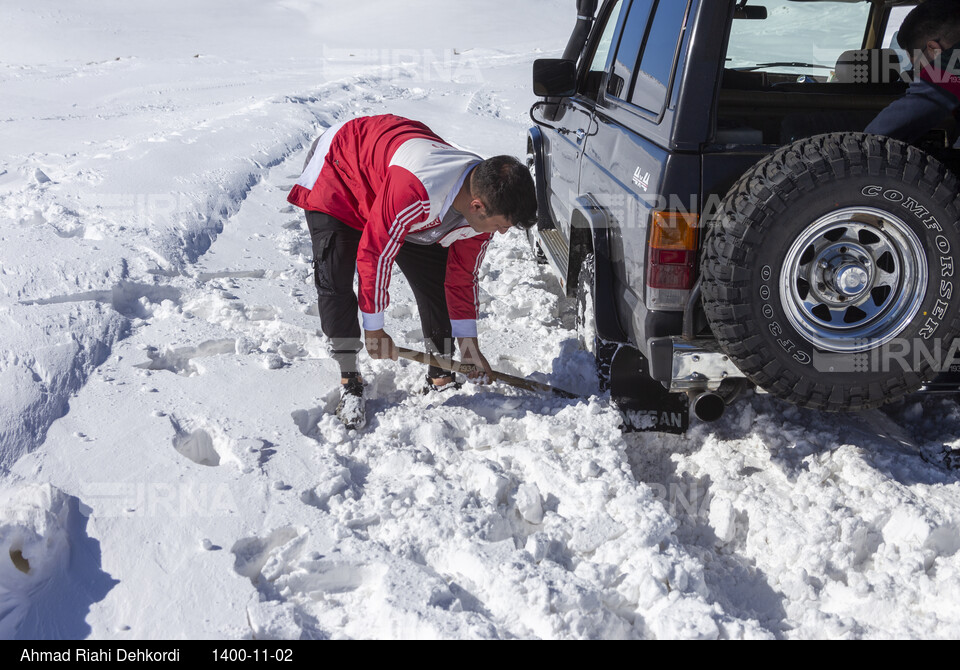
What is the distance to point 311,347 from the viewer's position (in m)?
3.83

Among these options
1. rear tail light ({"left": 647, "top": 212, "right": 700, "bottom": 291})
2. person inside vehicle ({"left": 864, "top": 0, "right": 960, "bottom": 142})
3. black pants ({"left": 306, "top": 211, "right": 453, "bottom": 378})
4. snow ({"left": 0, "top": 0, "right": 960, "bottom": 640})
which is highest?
person inside vehicle ({"left": 864, "top": 0, "right": 960, "bottom": 142})

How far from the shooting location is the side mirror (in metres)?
3.67

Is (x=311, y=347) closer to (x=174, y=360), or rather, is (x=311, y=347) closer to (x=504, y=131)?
(x=174, y=360)

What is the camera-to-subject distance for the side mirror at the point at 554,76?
3.67 metres

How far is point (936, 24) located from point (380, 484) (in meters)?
2.83

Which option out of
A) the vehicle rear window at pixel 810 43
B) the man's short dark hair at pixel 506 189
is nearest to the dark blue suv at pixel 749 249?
the man's short dark hair at pixel 506 189

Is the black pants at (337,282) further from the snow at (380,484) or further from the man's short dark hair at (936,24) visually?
the man's short dark hair at (936,24)

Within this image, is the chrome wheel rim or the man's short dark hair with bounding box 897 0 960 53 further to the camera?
the man's short dark hair with bounding box 897 0 960 53

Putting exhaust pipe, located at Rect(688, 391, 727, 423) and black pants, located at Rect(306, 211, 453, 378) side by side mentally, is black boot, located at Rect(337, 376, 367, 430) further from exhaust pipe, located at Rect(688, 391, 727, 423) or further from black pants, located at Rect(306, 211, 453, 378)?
exhaust pipe, located at Rect(688, 391, 727, 423)

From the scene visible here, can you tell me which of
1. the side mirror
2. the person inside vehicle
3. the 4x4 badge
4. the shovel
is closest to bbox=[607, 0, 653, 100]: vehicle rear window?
the side mirror

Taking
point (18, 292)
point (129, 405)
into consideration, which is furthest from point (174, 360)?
point (18, 292)

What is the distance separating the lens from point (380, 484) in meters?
2.75

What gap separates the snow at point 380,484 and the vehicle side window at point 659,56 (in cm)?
130
